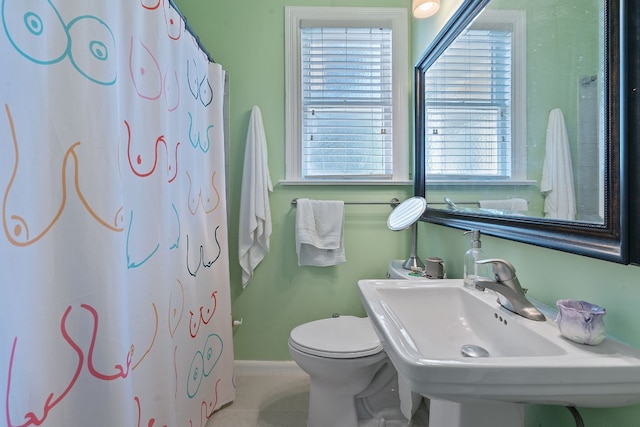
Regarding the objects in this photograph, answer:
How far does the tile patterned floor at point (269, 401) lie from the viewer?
1.43 meters

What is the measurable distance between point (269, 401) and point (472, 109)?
66.8 inches

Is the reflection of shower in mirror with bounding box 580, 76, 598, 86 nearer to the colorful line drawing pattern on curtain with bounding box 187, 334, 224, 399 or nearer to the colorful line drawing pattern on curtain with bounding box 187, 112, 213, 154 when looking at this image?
the colorful line drawing pattern on curtain with bounding box 187, 112, 213, 154

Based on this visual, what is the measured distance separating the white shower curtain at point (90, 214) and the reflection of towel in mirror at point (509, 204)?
112cm

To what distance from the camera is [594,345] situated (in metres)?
0.59

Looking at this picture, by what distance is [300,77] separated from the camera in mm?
1811

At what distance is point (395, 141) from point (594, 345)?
4.73 feet

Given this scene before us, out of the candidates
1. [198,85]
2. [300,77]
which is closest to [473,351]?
[198,85]

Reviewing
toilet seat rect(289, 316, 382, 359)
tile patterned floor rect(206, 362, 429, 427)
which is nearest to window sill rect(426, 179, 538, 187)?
toilet seat rect(289, 316, 382, 359)

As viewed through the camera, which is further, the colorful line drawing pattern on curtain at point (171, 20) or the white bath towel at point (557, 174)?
the colorful line drawing pattern on curtain at point (171, 20)

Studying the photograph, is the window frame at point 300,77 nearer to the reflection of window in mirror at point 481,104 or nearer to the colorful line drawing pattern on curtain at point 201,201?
the reflection of window in mirror at point 481,104

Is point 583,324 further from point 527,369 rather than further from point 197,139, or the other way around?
point 197,139

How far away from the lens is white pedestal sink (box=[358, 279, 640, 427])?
513 mm

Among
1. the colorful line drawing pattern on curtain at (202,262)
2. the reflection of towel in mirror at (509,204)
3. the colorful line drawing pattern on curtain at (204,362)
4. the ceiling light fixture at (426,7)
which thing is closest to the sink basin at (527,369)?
the reflection of towel in mirror at (509,204)

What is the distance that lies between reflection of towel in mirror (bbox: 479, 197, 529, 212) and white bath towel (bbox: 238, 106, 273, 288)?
111 cm
